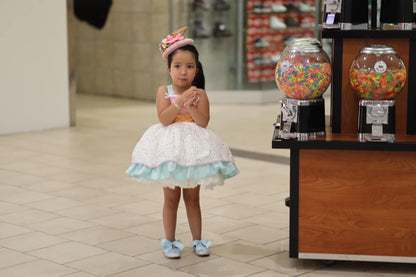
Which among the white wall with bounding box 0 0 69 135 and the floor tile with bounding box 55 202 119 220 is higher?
the white wall with bounding box 0 0 69 135

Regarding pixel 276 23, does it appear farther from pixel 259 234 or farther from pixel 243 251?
pixel 243 251

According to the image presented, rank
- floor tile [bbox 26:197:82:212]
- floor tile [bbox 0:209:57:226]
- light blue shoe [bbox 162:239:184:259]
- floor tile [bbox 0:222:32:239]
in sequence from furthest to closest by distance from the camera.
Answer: floor tile [bbox 26:197:82:212], floor tile [bbox 0:209:57:226], floor tile [bbox 0:222:32:239], light blue shoe [bbox 162:239:184:259]

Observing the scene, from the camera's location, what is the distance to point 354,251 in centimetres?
387

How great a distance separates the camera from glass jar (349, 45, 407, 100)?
371 centimetres

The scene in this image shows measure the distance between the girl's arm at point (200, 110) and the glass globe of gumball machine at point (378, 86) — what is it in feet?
2.65

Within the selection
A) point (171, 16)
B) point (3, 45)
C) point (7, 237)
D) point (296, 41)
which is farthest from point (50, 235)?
point (171, 16)

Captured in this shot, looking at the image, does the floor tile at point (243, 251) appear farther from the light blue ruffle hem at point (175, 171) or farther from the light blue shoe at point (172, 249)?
the light blue ruffle hem at point (175, 171)

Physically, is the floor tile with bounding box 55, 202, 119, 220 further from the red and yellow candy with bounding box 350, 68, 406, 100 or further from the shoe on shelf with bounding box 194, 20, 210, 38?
the shoe on shelf with bounding box 194, 20, 210, 38

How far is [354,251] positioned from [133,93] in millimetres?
7649

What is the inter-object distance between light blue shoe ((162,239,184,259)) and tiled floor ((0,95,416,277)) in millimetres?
46

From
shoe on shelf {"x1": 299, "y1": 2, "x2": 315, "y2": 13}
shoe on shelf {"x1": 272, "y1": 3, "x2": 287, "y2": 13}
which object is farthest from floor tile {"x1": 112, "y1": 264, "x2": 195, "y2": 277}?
shoe on shelf {"x1": 299, "y1": 2, "x2": 315, "y2": 13}

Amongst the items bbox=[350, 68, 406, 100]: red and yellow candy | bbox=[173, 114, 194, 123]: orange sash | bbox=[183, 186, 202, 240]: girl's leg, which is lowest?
bbox=[183, 186, 202, 240]: girl's leg

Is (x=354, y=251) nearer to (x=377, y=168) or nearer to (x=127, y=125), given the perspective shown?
(x=377, y=168)

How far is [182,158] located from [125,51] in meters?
7.59
